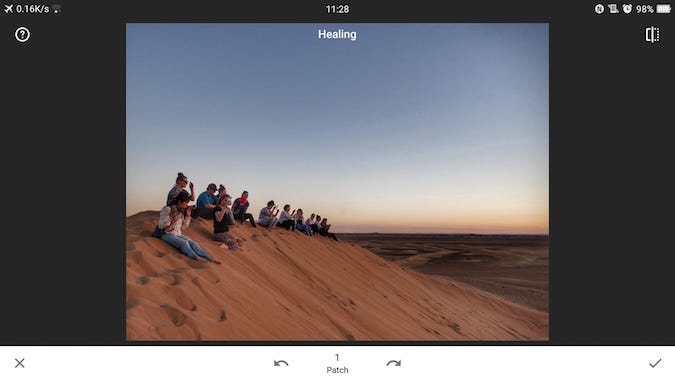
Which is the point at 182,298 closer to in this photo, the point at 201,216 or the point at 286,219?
the point at 201,216

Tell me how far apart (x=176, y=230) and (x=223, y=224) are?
1401mm

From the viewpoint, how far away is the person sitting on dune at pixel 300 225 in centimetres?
1253

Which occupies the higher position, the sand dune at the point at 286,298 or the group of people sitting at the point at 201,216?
the group of people sitting at the point at 201,216

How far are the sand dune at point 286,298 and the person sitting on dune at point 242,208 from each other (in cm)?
46

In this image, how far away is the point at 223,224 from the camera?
7.39m

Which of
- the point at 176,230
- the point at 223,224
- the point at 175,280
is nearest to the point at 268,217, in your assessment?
the point at 223,224

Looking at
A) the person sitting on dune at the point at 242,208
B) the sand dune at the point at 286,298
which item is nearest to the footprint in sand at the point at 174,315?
the sand dune at the point at 286,298

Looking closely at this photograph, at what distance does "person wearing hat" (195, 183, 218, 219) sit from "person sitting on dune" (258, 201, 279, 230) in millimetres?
1943

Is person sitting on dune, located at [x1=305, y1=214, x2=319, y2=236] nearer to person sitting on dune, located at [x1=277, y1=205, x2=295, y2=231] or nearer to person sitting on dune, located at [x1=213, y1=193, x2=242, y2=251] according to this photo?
person sitting on dune, located at [x1=277, y1=205, x2=295, y2=231]
